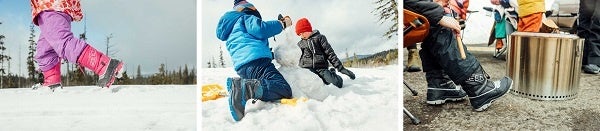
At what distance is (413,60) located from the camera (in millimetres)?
3400

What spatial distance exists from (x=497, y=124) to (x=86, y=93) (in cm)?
246

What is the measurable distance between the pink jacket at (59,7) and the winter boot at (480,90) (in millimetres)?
2318

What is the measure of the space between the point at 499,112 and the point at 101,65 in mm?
2429

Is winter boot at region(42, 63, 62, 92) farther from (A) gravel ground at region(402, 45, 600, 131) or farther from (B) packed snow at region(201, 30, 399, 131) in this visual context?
(A) gravel ground at region(402, 45, 600, 131)

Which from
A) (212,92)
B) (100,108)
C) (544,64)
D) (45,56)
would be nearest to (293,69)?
(212,92)

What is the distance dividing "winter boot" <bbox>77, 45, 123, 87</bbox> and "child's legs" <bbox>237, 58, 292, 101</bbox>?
0.68 metres

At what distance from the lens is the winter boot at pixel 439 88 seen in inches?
136

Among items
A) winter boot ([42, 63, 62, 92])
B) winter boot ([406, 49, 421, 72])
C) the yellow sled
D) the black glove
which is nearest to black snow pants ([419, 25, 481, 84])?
winter boot ([406, 49, 421, 72])

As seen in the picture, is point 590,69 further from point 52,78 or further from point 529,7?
point 52,78

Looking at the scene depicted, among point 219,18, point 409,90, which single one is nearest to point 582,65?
Result: point 409,90

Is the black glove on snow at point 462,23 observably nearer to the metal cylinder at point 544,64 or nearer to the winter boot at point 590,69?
the metal cylinder at point 544,64

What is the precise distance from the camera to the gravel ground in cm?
339

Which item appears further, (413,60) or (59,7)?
(413,60)

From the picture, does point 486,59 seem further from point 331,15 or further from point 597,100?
point 331,15
